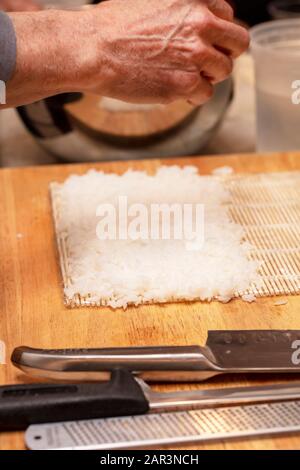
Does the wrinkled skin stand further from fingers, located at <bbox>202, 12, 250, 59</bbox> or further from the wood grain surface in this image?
the wood grain surface

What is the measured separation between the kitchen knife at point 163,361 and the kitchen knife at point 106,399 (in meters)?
0.02

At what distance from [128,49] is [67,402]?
0.45 metres

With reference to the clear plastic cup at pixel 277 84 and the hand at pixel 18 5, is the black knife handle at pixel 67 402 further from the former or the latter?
the hand at pixel 18 5

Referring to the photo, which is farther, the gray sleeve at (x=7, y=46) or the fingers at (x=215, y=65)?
the fingers at (x=215, y=65)

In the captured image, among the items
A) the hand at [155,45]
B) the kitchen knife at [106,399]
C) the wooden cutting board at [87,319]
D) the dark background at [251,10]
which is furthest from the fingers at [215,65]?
the dark background at [251,10]

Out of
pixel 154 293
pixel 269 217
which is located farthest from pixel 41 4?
pixel 154 293

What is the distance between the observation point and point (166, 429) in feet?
2.10

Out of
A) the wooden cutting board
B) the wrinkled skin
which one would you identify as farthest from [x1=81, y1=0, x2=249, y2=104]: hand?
the wooden cutting board

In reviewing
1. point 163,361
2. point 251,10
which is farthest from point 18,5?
point 163,361

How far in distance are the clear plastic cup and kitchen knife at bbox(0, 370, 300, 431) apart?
635mm

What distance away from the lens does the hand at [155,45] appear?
2.86 ft

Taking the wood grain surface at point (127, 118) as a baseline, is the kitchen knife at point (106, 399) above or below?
below

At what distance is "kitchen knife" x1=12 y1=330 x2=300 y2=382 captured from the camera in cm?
68

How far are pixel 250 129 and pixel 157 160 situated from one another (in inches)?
12.6
